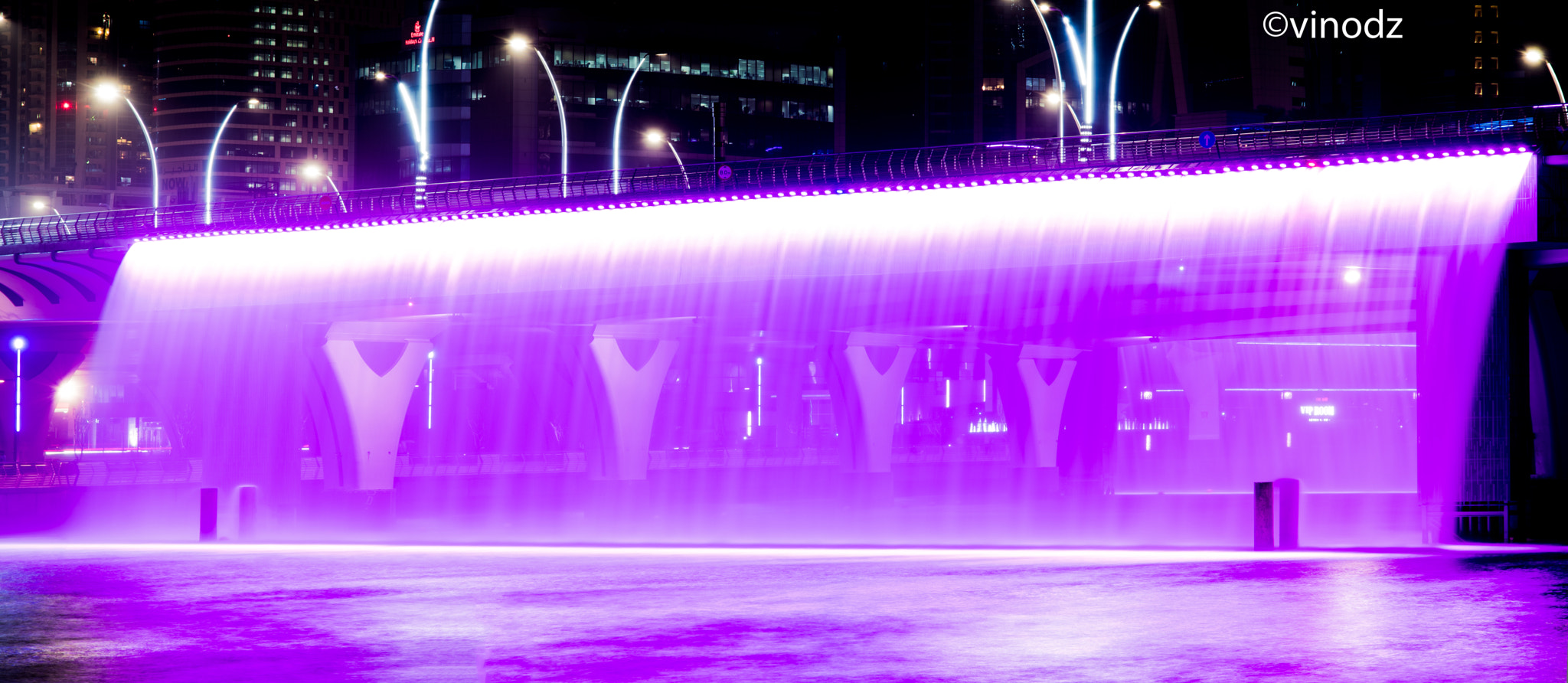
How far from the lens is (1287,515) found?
25.7 meters

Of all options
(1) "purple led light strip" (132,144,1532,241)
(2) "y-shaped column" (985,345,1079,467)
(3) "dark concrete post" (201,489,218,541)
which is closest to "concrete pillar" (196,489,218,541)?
(3) "dark concrete post" (201,489,218,541)

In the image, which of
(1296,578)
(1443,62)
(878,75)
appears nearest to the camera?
(1296,578)

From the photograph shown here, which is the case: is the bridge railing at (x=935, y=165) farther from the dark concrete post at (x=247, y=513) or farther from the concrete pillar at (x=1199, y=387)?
the concrete pillar at (x=1199, y=387)

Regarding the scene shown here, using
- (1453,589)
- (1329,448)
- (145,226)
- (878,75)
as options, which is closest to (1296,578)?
(1453,589)

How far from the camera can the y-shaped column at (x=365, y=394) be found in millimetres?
59656

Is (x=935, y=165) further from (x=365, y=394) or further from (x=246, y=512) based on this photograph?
(x=365, y=394)

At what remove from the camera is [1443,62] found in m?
189

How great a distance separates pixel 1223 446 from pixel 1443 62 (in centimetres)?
8753

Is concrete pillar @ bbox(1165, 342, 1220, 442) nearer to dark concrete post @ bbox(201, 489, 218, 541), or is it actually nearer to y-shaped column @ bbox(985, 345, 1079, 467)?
y-shaped column @ bbox(985, 345, 1079, 467)

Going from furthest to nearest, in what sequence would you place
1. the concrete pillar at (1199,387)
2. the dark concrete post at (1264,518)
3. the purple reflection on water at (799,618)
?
the concrete pillar at (1199,387) → the dark concrete post at (1264,518) → the purple reflection on water at (799,618)

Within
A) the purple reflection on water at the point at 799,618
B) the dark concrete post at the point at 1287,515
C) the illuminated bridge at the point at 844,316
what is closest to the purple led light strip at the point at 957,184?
the illuminated bridge at the point at 844,316

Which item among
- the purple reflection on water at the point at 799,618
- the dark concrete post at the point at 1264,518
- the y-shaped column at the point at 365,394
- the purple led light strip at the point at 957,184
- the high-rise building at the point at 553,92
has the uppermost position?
the high-rise building at the point at 553,92

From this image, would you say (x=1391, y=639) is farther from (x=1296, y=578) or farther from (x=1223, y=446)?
(x=1223, y=446)

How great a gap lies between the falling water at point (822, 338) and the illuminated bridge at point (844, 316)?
12 centimetres
